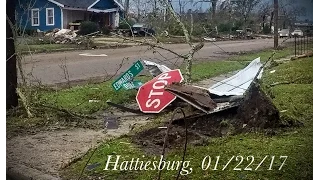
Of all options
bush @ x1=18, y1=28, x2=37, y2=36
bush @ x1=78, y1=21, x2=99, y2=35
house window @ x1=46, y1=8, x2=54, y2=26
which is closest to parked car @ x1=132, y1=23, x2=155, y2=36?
bush @ x1=78, y1=21, x2=99, y2=35

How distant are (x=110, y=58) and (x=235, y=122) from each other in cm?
90

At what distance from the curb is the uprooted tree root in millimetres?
611

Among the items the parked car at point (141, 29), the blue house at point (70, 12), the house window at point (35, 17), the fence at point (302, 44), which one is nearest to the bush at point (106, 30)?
the blue house at point (70, 12)

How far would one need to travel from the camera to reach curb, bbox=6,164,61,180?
Result: 2857mm

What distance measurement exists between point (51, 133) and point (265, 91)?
4.90ft

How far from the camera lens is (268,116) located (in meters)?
3.25

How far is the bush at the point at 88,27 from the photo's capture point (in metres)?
2.83

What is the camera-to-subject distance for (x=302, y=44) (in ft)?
8.61

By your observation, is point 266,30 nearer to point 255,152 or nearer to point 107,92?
point 255,152

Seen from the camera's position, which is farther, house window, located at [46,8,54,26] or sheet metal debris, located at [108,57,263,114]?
sheet metal debris, located at [108,57,263,114]

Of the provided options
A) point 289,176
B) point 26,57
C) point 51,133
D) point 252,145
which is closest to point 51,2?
point 26,57

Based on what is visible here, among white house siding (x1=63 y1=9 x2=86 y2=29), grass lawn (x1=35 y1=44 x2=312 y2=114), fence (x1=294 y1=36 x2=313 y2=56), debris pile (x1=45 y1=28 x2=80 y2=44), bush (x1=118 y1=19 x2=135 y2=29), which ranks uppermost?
white house siding (x1=63 y1=9 x2=86 y2=29)

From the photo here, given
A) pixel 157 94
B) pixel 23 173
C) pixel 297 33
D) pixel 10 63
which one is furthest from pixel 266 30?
pixel 10 63

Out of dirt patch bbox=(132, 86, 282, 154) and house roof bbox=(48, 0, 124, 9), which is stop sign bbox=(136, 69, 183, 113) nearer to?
dirt patch bbox=(132, 86, 282, 154)
